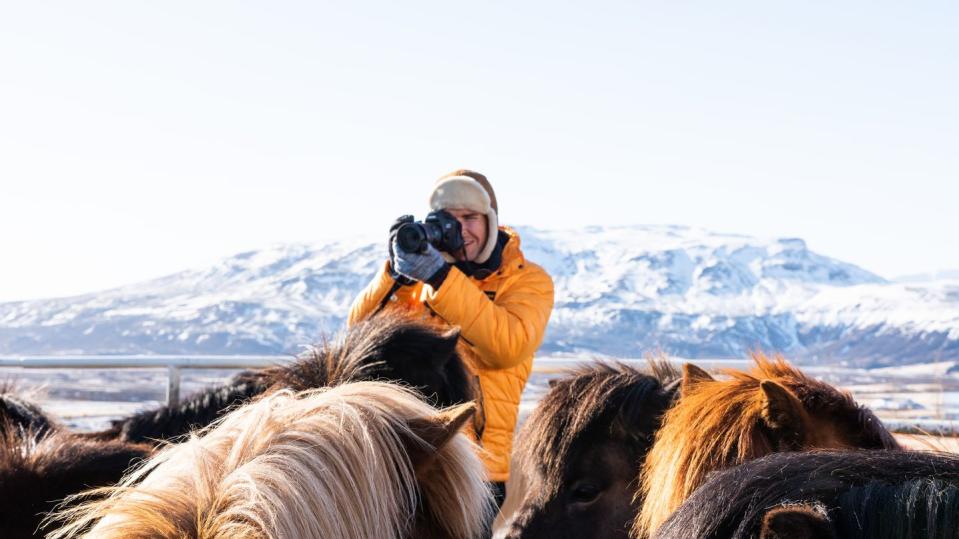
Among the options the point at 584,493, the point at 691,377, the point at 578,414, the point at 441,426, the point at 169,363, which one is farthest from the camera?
the point at 169,363

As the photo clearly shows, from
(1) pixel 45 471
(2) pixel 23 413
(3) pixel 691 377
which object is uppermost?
(3) pixel 691 377

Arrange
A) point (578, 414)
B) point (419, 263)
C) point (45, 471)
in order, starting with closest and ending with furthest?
point (45, 471), point (578, 414), point (419, 263)

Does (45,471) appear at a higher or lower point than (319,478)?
lower

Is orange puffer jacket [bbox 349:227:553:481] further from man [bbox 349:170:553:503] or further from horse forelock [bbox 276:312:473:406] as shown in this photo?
horse forelock [bbox 276:312:473:406]

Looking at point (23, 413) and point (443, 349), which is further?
point (23, 413)

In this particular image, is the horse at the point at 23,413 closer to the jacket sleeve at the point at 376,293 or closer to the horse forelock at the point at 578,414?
the jacket sleeve at the point at 376,293

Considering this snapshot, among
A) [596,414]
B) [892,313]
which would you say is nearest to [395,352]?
[596,414]

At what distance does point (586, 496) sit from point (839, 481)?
1749 mm

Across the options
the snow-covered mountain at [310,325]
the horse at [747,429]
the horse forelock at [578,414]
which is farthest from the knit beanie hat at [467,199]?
the snow-covered mountain at [310,325]

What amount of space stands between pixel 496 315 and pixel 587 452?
0.80 meters

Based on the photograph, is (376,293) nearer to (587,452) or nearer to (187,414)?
(187,414)

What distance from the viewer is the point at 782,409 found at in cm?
246

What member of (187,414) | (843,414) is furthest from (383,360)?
(843,414)

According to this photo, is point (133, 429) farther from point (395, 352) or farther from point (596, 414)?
point (596, 414)
